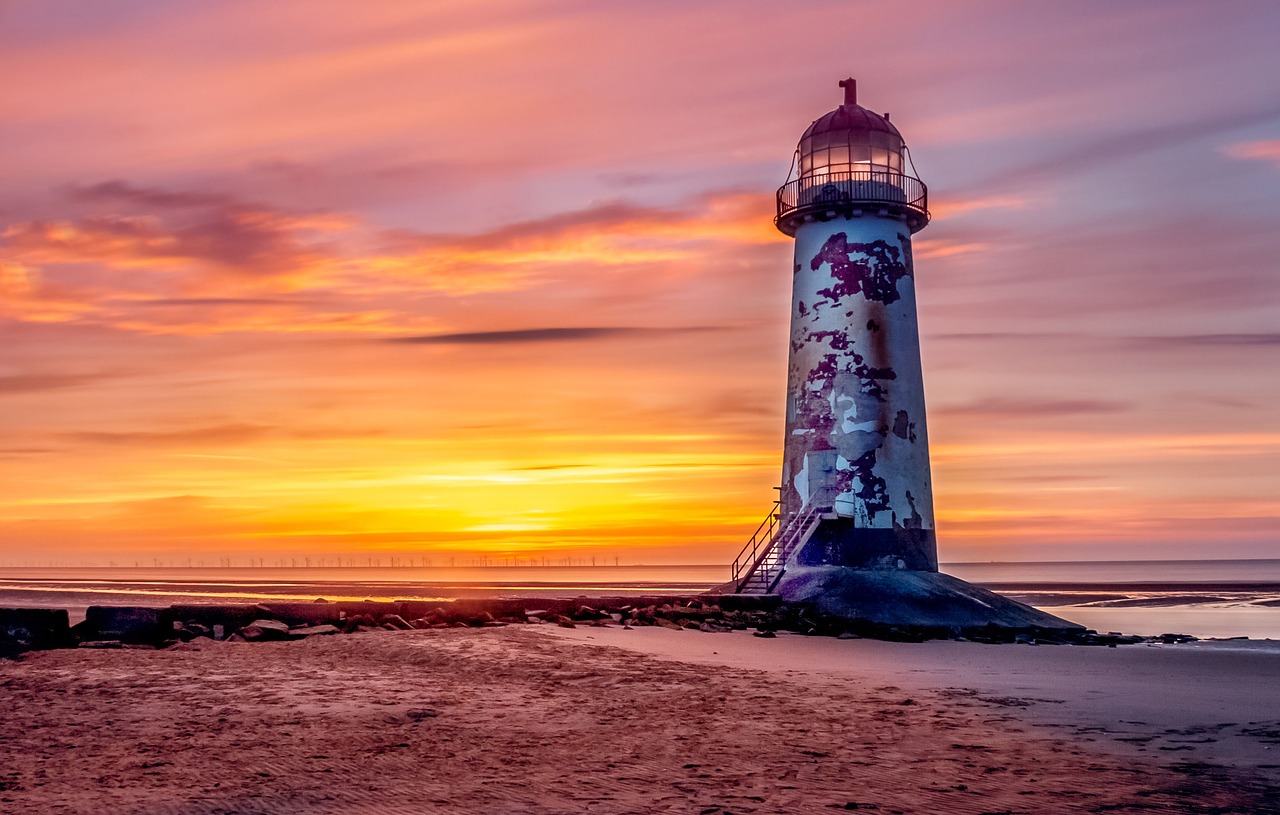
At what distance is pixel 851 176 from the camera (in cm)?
2575

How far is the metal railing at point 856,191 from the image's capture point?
25.5 metres

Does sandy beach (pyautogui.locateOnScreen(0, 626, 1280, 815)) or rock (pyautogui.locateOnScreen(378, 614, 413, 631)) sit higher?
rock (pyautogui.locateOnScreen(378, 614, 413, 631))

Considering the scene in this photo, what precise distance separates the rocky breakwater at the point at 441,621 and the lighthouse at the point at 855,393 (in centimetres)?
181

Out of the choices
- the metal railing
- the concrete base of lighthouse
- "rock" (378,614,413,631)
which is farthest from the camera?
the metal railing

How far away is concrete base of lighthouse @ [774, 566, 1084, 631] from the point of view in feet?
74.9

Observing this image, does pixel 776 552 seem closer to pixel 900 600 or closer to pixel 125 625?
pixel 900 600

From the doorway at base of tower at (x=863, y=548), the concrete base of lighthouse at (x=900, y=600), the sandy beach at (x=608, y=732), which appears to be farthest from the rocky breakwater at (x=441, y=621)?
the doorway at base of tower at (x=863, y=548)

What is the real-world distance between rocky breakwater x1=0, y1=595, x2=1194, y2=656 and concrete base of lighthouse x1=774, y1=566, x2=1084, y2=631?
50 centimetres

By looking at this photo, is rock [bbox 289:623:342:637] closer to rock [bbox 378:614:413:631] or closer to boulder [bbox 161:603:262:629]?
boulder [bbox 161:603:262:629]

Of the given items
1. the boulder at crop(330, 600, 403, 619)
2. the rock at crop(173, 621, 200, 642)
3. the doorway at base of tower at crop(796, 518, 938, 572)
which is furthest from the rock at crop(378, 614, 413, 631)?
the doorway at base of tower at crop(796, 518, 938, 572)

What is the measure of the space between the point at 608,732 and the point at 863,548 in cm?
1605

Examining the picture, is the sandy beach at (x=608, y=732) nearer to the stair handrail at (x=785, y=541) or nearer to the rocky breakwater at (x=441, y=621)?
the rocky breakwater at (x=441, y=621)

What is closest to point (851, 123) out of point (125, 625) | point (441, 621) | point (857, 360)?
point (857, 360)

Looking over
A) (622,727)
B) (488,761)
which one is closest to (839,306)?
(622,727)
